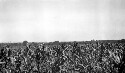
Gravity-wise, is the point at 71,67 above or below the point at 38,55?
below

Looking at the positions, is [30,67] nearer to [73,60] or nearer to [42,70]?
[42,70]

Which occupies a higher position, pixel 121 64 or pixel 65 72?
pixel 121 64

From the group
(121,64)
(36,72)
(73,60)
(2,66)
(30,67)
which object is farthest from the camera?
(73,60)

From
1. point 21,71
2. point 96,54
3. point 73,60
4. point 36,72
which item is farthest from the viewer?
point 96,54

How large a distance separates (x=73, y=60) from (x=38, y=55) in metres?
9.28

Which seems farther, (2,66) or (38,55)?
(38,55)

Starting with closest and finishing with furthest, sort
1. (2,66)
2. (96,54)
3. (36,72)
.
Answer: (2,66) → (36,72) → (96,54)

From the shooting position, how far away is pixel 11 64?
19.5 meters

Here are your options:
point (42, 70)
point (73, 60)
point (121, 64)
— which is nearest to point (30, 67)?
point (42, 70)

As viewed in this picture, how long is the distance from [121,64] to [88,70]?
11556mm

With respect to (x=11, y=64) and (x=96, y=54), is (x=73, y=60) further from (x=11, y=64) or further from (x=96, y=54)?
(x=11, y=64)

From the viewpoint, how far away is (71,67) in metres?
24.7

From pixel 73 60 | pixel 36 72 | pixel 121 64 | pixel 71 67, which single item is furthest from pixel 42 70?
pixel 121 64

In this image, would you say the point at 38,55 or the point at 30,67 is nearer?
the point at 38,55
